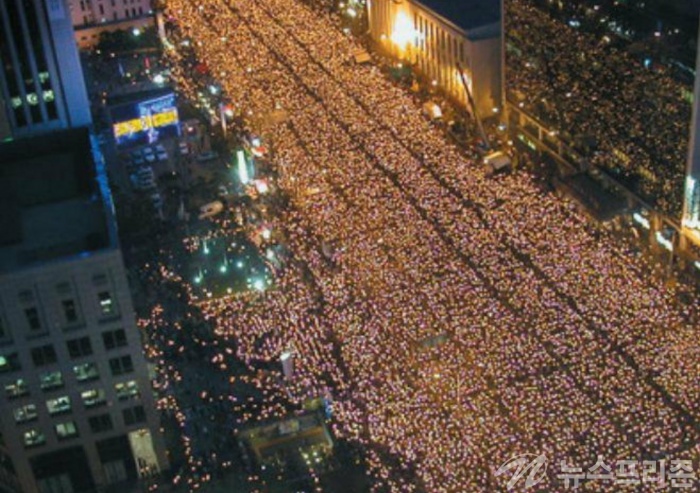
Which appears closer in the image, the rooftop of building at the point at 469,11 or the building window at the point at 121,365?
the building window at the point at 121,365

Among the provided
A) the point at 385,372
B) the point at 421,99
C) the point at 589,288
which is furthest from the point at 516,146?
the point at 385,372

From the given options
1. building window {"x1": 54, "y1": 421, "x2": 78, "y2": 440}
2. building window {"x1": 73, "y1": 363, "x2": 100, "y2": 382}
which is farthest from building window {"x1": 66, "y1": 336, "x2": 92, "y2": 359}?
building window {"x1": 54, "y1": 421, "x2": 78, "y2": 440}

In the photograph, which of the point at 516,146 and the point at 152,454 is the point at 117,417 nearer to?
the point at 152,454

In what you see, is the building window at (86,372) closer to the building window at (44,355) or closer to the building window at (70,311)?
the building window at (44,355)

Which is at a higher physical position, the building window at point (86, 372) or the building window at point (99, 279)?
the building window at point (99, 279)

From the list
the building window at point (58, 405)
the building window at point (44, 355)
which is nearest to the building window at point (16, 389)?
the building window at point (44, 355)

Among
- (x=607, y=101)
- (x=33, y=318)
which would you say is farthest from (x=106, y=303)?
(x=607, y=101)
